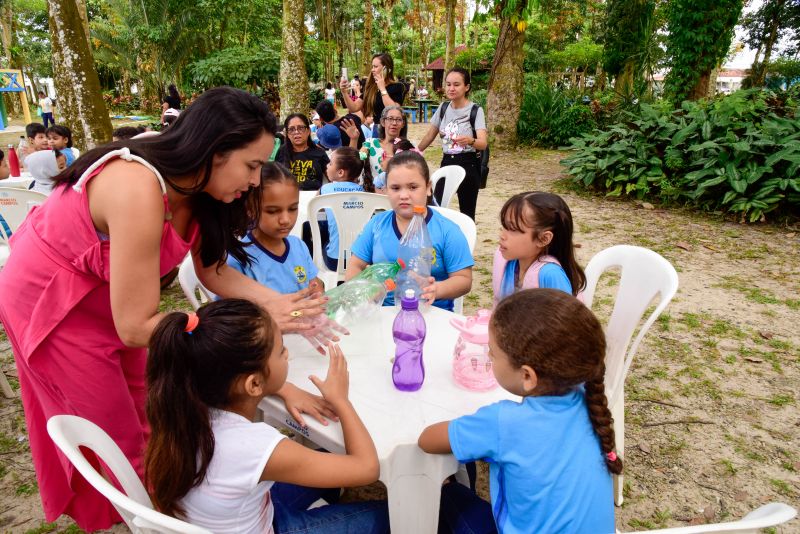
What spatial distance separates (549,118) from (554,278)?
11.5 metres

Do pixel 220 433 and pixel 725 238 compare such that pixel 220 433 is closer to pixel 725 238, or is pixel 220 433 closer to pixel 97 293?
pixel 97 293

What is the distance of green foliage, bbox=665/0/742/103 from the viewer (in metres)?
10.0

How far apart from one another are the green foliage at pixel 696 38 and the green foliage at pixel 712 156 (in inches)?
144

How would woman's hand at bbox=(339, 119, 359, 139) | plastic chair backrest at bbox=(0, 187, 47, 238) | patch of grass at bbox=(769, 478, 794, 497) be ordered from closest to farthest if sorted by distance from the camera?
patch of grass at bbox=(769, 478, 794, 497) < plastic chair backrest at bbox=(0, 187, 47, 238) < woman's hand at bbox=(339, 119, 359, 139)

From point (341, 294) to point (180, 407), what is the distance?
1208 millimetres

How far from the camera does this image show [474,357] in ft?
5.84

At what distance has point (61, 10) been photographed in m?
5.87

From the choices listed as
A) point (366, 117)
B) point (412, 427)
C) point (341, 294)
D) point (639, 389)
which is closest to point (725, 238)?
point (639, 389)

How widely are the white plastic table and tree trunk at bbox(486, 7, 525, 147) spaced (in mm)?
10245

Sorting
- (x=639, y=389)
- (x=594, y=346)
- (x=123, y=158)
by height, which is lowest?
(x=639, y=389)

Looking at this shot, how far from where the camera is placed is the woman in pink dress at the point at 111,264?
53.5 inches

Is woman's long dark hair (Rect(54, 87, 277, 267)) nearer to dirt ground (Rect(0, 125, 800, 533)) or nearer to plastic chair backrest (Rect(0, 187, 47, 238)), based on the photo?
dirt ground (Rect(0, 125, 800, 533))

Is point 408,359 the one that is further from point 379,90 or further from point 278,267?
point 379,90

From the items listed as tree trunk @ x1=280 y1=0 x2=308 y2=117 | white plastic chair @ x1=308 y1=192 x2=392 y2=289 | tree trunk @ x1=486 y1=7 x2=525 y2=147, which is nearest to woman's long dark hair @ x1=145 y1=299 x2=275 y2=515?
white plastic chair @ x1=308 y1=192 x2=392 y2=289
